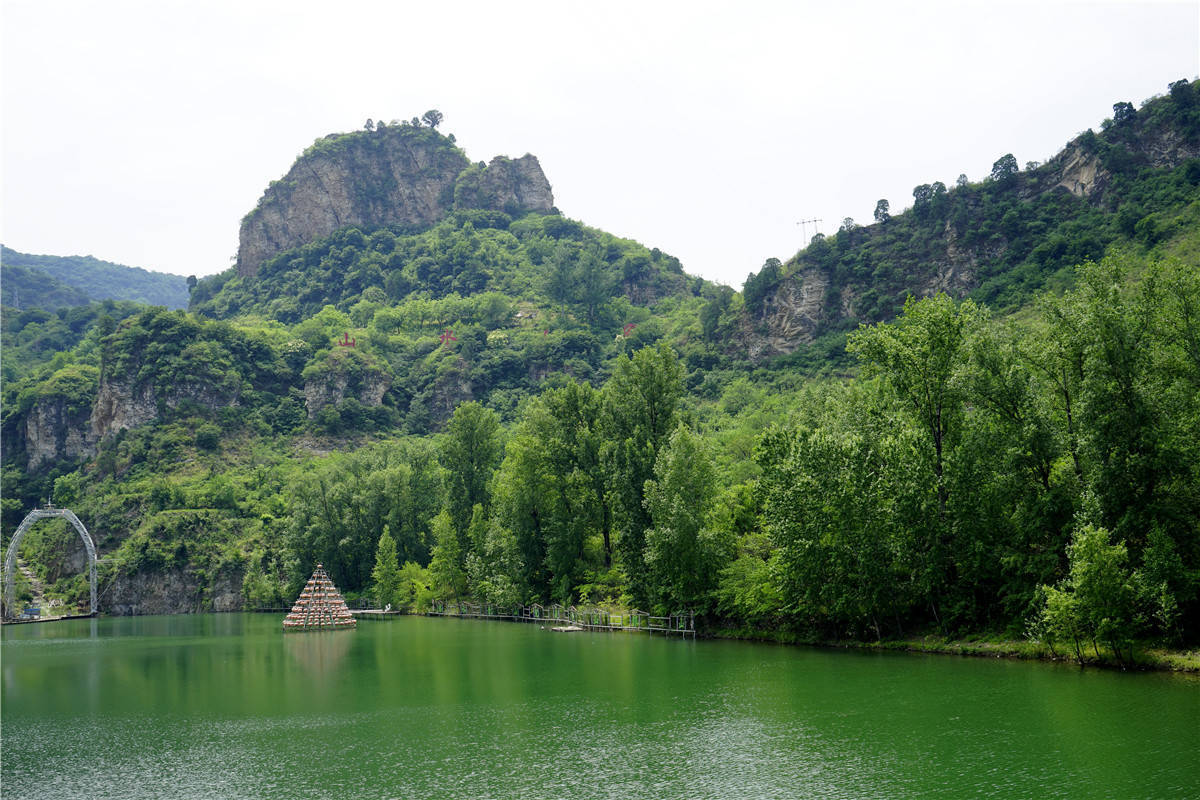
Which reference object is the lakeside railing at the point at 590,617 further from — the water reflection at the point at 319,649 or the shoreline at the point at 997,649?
the water reflection at the point at 319,649

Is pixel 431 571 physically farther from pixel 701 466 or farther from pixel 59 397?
pixel 59 397

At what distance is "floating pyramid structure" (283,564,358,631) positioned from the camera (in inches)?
2734

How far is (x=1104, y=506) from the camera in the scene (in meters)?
32.8

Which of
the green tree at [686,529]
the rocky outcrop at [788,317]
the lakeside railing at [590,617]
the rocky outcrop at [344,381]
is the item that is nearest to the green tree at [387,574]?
the lakeside railing at [590,617]

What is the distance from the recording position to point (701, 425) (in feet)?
307

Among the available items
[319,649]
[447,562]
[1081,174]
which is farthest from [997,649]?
[1081,174]

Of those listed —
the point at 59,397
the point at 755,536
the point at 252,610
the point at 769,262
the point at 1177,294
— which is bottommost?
the point at 252,610

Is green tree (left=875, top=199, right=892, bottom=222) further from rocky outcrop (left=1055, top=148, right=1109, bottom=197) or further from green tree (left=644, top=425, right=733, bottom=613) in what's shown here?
green tree (left=644, top=425, right=733, bottom=613)

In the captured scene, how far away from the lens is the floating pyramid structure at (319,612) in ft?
228

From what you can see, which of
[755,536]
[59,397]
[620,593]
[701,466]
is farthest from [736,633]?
[59,397]

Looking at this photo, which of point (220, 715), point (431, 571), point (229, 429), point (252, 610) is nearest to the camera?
point (220, 715)

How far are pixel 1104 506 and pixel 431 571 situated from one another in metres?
60.2

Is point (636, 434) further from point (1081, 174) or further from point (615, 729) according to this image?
point (1081, 174)

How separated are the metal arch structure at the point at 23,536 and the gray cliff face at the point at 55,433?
22.5m
